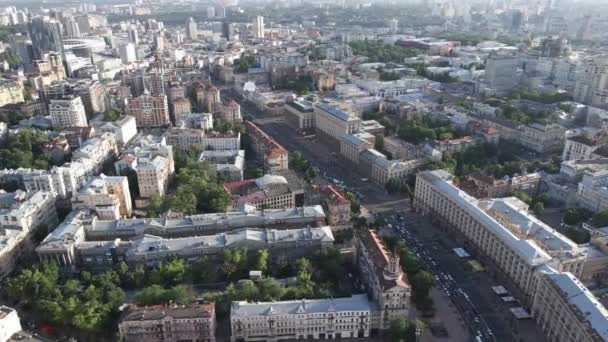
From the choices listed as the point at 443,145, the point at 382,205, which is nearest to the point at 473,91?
the point at 443,145

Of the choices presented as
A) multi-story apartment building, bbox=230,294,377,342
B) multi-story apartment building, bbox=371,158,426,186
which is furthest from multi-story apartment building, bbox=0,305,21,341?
multi-story apartment building, bbox=371,158,426,186

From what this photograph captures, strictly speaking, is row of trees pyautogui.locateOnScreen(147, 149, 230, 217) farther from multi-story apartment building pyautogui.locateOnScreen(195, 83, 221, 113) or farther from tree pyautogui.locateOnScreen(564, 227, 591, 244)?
tree pyautogui.locateOnScreen(564, 227, 591, 244)

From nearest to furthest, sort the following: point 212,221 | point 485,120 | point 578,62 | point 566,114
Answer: point 212,221 < point 485,120 < point 566,114 < point 578,62

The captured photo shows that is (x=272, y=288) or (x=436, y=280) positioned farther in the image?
(x=436, y=280)

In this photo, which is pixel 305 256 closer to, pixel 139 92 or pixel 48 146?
pixel 48 146

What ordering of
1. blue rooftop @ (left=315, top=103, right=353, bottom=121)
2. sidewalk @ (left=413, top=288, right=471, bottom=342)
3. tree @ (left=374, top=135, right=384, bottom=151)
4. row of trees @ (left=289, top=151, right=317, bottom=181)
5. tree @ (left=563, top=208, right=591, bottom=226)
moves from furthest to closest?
blue rooftop @ (left=315, top=103, right=353, bottom=121) < tree @ (left=374, top=135, right=384, bottom=151) < row of trees @ (left=289, top=151, right=317, bottom=181) < tree @ (left=563, top=208, right=591, bottom=226) < sidewalk @ (left=413, top=288, right=471, bottom=342)
